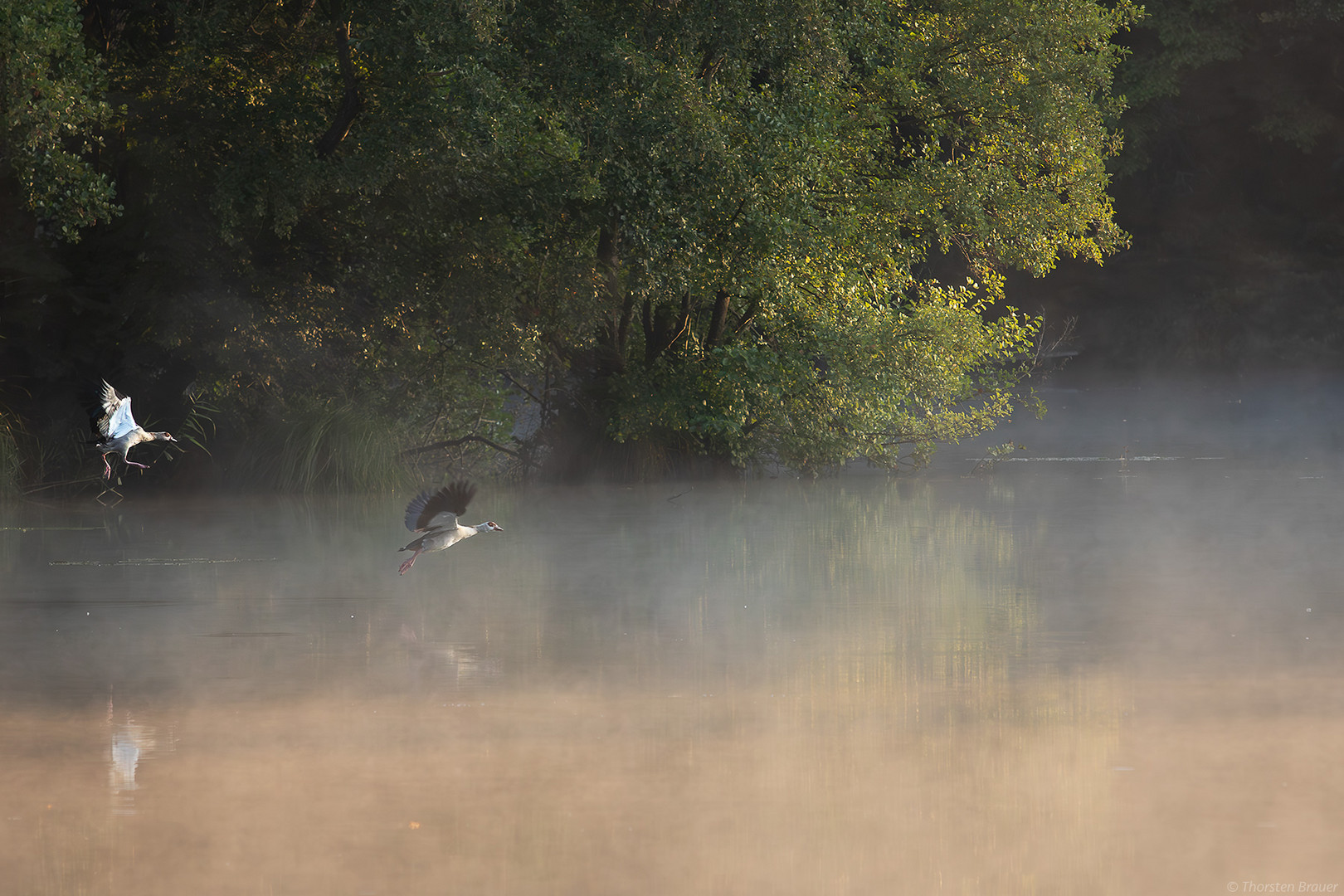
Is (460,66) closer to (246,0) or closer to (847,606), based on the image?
(246,0)

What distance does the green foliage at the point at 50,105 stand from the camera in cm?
1421

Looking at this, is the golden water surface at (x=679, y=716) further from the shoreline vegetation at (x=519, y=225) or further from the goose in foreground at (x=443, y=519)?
the shoreline vegetation at (x=519, y=225)

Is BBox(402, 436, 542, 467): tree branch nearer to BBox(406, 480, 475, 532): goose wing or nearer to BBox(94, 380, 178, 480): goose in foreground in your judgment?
BBox(94, 380, 178, 480): goose in foreground

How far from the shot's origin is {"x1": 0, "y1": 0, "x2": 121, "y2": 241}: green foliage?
1421 cm

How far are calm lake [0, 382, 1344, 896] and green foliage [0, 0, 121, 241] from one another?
3.27m

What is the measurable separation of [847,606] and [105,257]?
1181 centimetres

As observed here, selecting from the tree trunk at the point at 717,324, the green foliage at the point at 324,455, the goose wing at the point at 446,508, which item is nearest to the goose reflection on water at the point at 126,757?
the goose wing at the point at 446,508

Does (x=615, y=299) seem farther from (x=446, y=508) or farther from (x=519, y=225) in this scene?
(x=446, y=508)

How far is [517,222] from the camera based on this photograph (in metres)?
18.0

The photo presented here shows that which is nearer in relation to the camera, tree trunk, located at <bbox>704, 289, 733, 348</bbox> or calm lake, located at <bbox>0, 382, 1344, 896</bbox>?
calm lake, located at <bbox>0, 382, 1344, 896</bbox>

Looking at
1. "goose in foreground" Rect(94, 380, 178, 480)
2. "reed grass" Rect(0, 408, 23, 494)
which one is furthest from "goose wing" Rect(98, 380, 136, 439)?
"reed grass" Rect(0, 408, 23, 494)

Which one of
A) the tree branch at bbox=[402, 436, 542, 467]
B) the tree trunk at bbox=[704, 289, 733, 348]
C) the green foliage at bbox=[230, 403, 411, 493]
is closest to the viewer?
the green foliage at bbox=[230, 403, 411, 493]

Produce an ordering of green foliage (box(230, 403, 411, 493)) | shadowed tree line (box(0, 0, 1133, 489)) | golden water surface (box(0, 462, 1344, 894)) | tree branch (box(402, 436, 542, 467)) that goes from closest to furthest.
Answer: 1. golden water surface (box(0, 462, 1344, 894))
2. shadowed tree line (box(0, 0, 1133, 489))
3. green foliage (box(230, 403, 411, 493))
4. tree branch (box(402, 436, 542, 467))

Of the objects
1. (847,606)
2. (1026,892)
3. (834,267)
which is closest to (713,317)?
(834,267)
